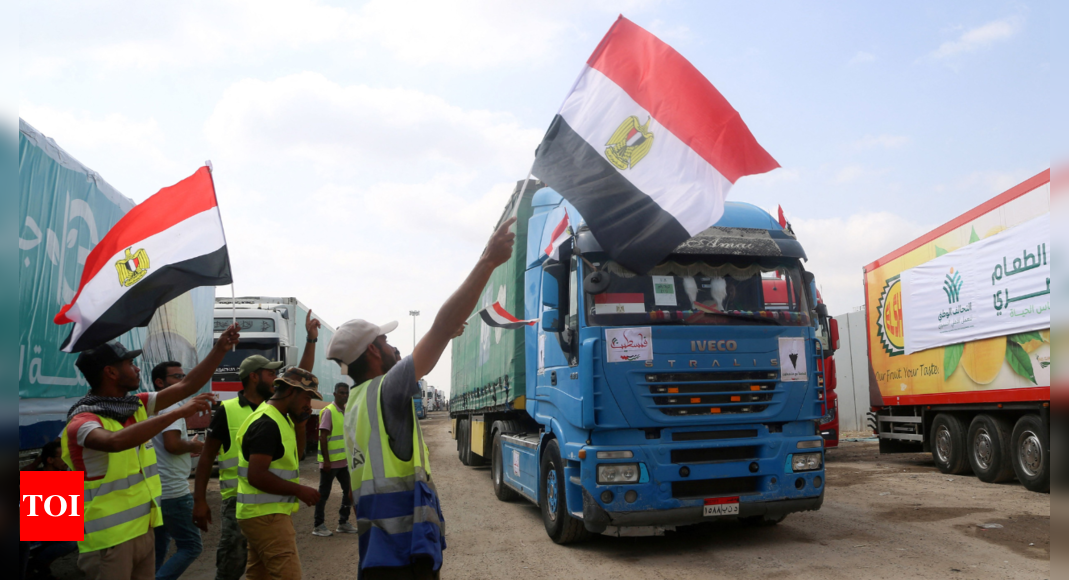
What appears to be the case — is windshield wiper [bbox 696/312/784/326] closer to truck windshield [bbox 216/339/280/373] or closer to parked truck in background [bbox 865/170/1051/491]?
parked truck in background [bbox 865/170/1051/491]

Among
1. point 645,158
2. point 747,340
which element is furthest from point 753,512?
point 645,158

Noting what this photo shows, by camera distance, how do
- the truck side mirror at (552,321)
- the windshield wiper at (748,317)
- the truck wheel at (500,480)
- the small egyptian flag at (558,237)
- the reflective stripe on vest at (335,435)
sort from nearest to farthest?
the windshield wiper at (748,317), the truck side mirror at (552,321), the small egyptian flag at (558,237), the reflective stripe on vest at (335,435), the truck wheel at (500,480)

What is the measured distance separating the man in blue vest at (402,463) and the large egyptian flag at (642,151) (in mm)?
1575

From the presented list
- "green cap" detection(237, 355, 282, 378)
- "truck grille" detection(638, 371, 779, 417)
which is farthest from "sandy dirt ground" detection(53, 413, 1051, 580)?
"green cap" detection(237, 355, 282, 378)

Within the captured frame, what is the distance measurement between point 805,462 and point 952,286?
5.78 meters

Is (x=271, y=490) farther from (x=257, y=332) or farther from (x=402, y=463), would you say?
(x=257, y=332)

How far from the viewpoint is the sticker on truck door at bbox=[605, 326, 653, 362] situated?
6.40m

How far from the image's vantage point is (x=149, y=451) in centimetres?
409

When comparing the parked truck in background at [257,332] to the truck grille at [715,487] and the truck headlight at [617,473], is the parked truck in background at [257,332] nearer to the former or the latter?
the truck headlight at [617,473]

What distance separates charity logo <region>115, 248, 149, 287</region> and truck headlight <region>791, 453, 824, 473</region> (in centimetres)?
573

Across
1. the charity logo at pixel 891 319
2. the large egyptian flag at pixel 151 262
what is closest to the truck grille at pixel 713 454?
the large egyptian flag at pixel 151 262

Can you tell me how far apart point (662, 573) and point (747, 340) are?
2.25 metres

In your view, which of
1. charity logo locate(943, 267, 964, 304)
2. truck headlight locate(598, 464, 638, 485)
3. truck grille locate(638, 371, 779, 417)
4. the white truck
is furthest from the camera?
the white truck

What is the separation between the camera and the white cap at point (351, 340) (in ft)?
9.53
